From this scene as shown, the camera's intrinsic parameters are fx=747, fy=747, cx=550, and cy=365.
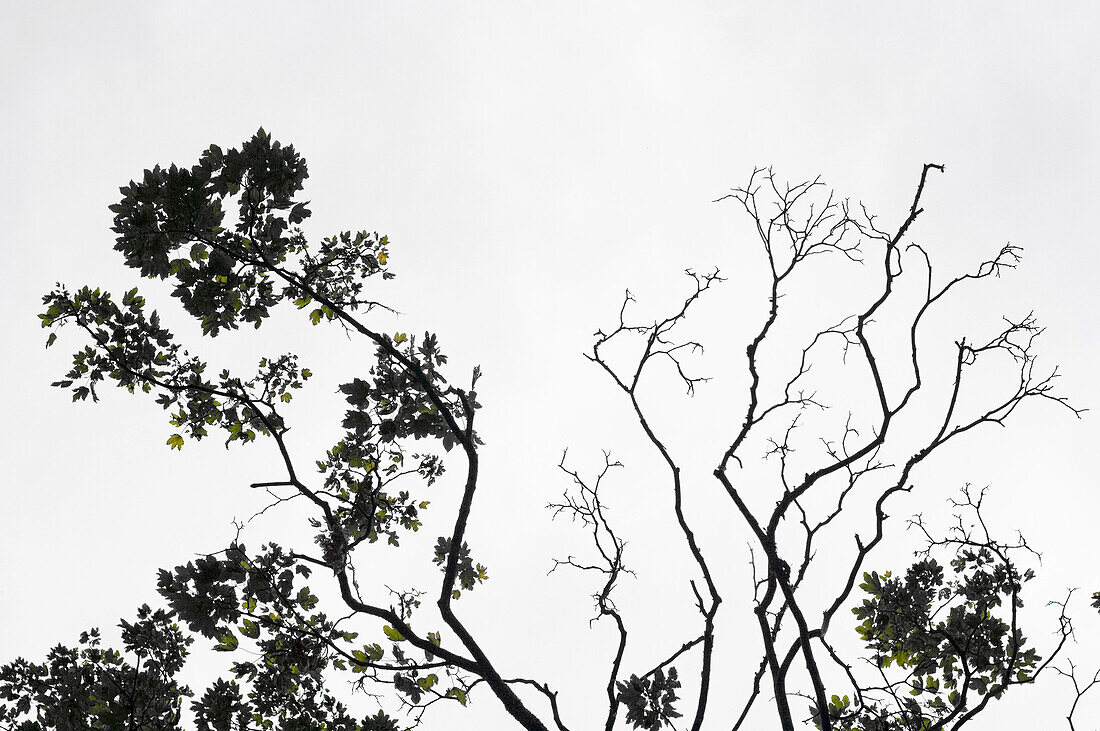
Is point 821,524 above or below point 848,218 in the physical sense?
below

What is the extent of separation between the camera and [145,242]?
19.9ft

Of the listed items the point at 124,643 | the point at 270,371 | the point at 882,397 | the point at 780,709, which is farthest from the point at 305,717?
the point at 882,397

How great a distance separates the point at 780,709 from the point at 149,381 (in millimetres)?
5817

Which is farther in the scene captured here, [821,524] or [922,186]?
[821,524]

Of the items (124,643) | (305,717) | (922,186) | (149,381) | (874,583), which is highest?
(922,186)

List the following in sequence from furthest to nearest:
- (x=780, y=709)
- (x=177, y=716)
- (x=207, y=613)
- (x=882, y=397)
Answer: (x=177, y=716)
(x=882, y=397)
(x=207, y=613)
(x=780, y=709)

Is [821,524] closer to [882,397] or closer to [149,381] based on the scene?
[882,397]

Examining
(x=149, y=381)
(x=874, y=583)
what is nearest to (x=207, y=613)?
(x=149, y=381)

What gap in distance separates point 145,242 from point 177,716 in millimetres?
4603

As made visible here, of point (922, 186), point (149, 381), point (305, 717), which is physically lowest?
point (305, 717)

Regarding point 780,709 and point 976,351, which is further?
point 976,351

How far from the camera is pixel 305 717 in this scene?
6578mm

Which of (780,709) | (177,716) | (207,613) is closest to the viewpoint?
(780,709)

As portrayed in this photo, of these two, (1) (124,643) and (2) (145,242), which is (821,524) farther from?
(1) (124,643)
